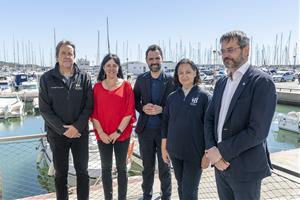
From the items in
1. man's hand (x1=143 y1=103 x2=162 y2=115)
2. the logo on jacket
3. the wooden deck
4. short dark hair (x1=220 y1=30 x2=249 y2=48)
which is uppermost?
short dark hair (x1=220 y1=30 x2=249 y2=48)

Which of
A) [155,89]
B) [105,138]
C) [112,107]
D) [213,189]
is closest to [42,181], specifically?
[213,189]

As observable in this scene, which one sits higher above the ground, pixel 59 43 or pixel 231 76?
pixel 59 43

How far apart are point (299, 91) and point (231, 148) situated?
29.2 m

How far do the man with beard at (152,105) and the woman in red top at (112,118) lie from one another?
17cm

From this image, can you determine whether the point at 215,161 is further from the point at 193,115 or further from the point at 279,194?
the point at 279,194

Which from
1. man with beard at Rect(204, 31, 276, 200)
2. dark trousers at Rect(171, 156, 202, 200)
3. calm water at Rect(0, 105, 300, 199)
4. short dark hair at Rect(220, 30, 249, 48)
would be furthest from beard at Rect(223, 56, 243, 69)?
calm water at Rect(0, 105, 300, 199)

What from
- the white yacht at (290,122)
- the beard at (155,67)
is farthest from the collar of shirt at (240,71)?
the white yacht at (290,122)

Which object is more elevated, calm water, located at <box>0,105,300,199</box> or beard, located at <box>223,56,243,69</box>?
beard, located at <box>223,56,243,69</box>

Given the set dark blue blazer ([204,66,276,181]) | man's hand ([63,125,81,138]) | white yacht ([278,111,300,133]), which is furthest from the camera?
white yacht ([278,111,300,133])

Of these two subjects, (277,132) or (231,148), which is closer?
(231,148)

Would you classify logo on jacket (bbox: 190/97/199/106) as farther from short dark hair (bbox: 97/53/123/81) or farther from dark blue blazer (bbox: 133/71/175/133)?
short dark hair (bbox: 97/53/123/81)

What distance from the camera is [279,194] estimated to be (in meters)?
4.51

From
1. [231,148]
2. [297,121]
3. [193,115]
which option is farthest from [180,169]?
[297,121]

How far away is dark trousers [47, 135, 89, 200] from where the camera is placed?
3549mm
